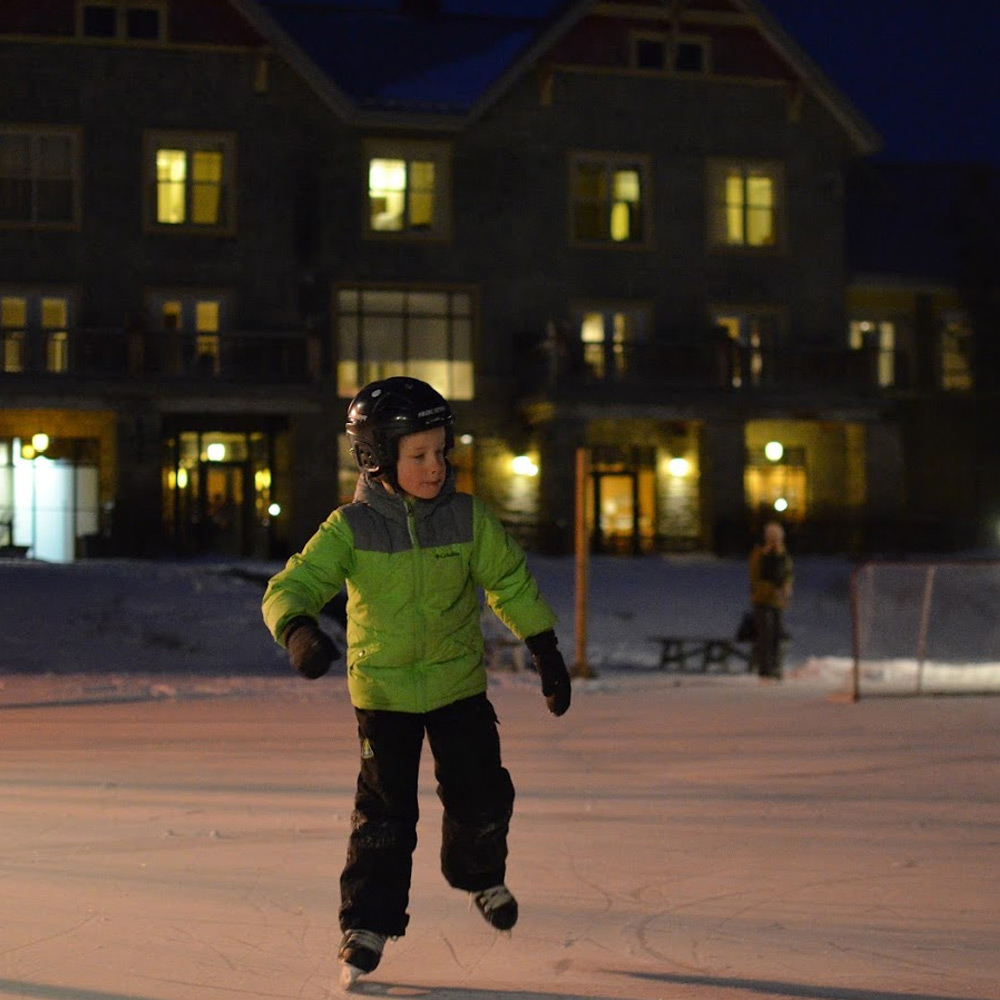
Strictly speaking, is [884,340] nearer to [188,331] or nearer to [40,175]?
[188,331]

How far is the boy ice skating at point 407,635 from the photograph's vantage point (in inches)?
229

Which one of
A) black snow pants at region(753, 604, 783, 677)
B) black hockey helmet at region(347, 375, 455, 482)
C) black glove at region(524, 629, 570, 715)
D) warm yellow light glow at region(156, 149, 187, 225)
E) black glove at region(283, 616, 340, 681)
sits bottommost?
black snow pants at region(753, 604, 783, 677)

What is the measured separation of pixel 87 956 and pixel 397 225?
105 feet

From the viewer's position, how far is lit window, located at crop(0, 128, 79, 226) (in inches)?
1391

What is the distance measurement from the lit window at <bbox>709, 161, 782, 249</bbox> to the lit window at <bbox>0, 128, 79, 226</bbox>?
13.4 m

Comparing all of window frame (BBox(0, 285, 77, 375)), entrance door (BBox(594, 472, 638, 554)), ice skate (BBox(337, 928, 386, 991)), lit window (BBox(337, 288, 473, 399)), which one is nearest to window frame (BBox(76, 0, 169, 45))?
window frame (BBox(0, 285, 77, 375))

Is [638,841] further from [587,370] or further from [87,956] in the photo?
[587,370]

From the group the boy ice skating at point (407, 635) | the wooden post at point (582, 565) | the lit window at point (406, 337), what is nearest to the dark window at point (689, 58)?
the lit window at point (406, 337)

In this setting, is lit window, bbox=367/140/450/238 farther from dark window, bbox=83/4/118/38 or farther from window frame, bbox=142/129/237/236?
dark window, bbox=83/4/118/38

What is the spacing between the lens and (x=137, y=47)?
35875 mm

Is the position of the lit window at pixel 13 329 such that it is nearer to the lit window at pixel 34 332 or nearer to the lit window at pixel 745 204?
the lit window at pixel 34 332

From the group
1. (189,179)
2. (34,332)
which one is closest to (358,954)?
(34,332)

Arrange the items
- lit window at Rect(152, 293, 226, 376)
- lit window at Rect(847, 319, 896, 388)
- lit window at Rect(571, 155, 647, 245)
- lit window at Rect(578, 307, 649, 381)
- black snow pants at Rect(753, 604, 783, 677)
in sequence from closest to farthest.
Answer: black snow pants at Rect(753, 604, 783, 677) → lit window at Rect(152, 293, 226, 376) → lit window at Rect(578, 307, 649, 381) → lit window at Rect(571, 155, 647, 245) → lit window at Rect(847, 319, 896, 388)

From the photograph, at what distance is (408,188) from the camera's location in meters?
37.3
